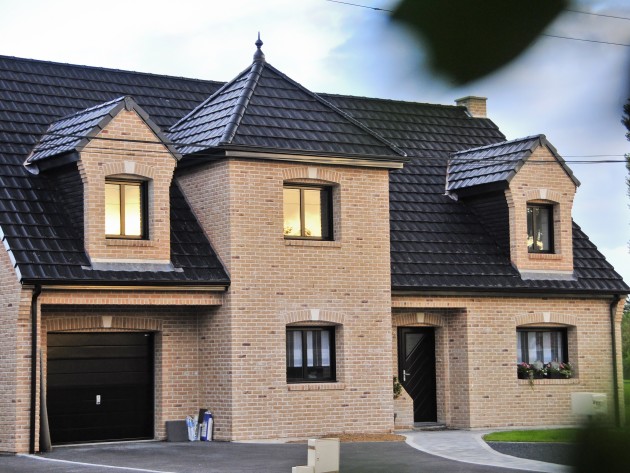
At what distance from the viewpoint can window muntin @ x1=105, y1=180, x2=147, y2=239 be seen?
728 inches

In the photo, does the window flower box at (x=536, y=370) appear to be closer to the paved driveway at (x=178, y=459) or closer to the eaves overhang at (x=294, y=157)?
the eaves overhang at (x=294, y=157)

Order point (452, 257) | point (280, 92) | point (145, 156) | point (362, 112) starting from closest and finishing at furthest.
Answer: point (362, 112) < point (145, 156) < point (280, 92) < point (452, 257)

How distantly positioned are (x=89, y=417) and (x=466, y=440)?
6.58 m

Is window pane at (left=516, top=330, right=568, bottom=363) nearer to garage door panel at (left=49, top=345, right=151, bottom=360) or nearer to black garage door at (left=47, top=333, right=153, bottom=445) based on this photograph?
black garage door at (left=47, top=333, right=153, bottom=445)

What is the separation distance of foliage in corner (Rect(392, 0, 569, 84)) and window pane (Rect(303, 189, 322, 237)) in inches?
742

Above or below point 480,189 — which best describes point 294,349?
below

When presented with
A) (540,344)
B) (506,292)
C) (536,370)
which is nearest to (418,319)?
(506,292)

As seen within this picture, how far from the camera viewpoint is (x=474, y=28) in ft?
4.09

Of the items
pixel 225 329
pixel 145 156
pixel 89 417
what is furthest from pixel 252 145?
pixel 89 417

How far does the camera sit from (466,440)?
775 inches

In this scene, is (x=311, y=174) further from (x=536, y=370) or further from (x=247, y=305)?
(x=536, y=370)

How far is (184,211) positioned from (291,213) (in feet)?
6.59

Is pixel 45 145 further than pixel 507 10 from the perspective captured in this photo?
Yes

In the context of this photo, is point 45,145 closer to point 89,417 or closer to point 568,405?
point 89,417
